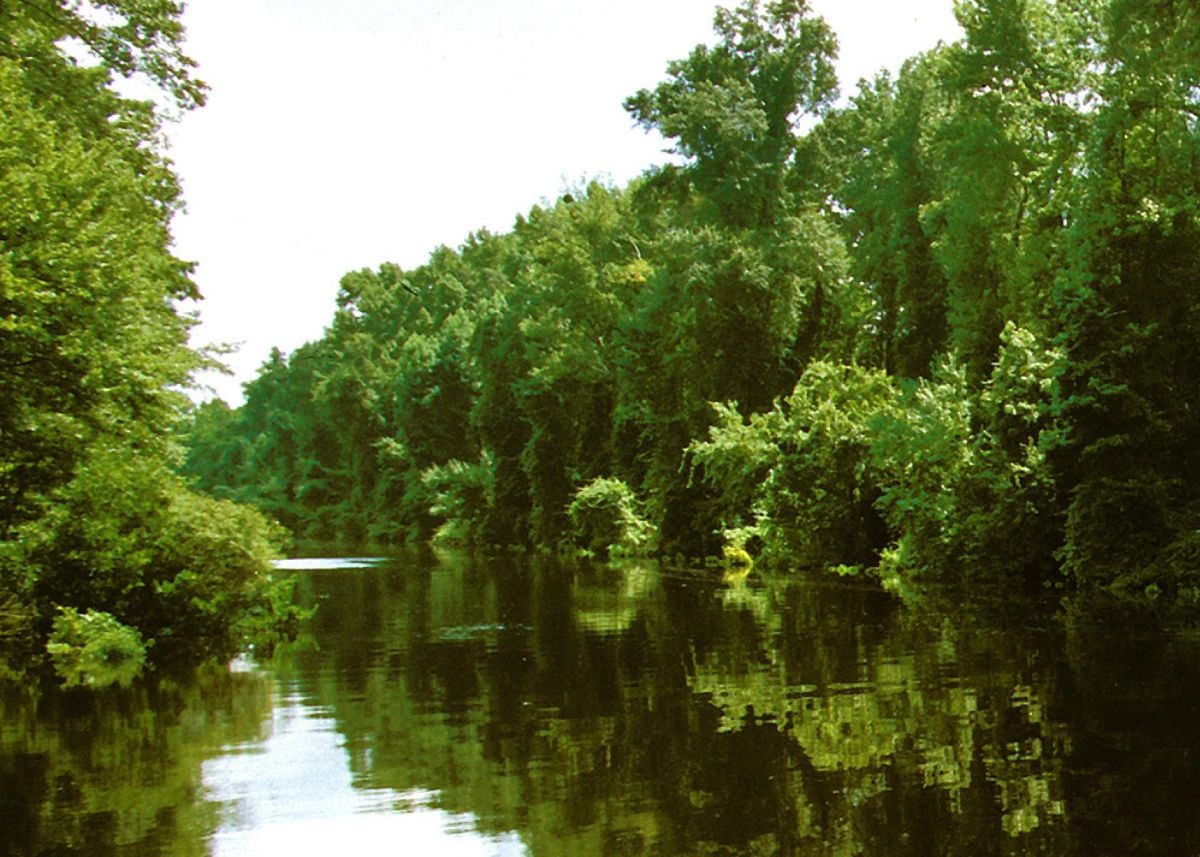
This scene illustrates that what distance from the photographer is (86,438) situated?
1977cm

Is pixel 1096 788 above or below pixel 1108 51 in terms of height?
below

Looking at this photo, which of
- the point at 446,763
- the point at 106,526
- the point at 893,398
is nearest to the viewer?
the point at 446,763

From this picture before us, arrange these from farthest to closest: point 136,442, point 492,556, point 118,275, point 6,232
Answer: point 492,556 → point 136,442 → point 118,275 → point 6,232

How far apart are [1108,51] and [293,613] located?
20974mm

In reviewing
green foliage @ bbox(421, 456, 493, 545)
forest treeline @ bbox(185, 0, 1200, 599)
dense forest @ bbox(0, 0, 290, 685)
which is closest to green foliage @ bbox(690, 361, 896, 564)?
forest treeline @ bbox(185, 0, 1200, 599)

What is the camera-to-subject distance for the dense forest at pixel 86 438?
61.5 ft

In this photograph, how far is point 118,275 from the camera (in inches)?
786

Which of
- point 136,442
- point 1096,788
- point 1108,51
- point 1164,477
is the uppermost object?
point 1108,51

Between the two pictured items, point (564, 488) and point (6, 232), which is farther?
point (564, 488)

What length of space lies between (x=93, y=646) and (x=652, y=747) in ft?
36.1

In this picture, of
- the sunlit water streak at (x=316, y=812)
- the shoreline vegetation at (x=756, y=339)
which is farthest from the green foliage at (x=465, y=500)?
the sunlit water streak at (x=316, y=812)

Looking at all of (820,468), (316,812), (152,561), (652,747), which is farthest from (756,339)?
(316,812)

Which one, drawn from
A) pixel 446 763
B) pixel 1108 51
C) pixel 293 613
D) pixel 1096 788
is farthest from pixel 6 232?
pixel 1108 51

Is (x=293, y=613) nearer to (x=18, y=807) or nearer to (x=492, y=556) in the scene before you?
(x=18, y=807)
